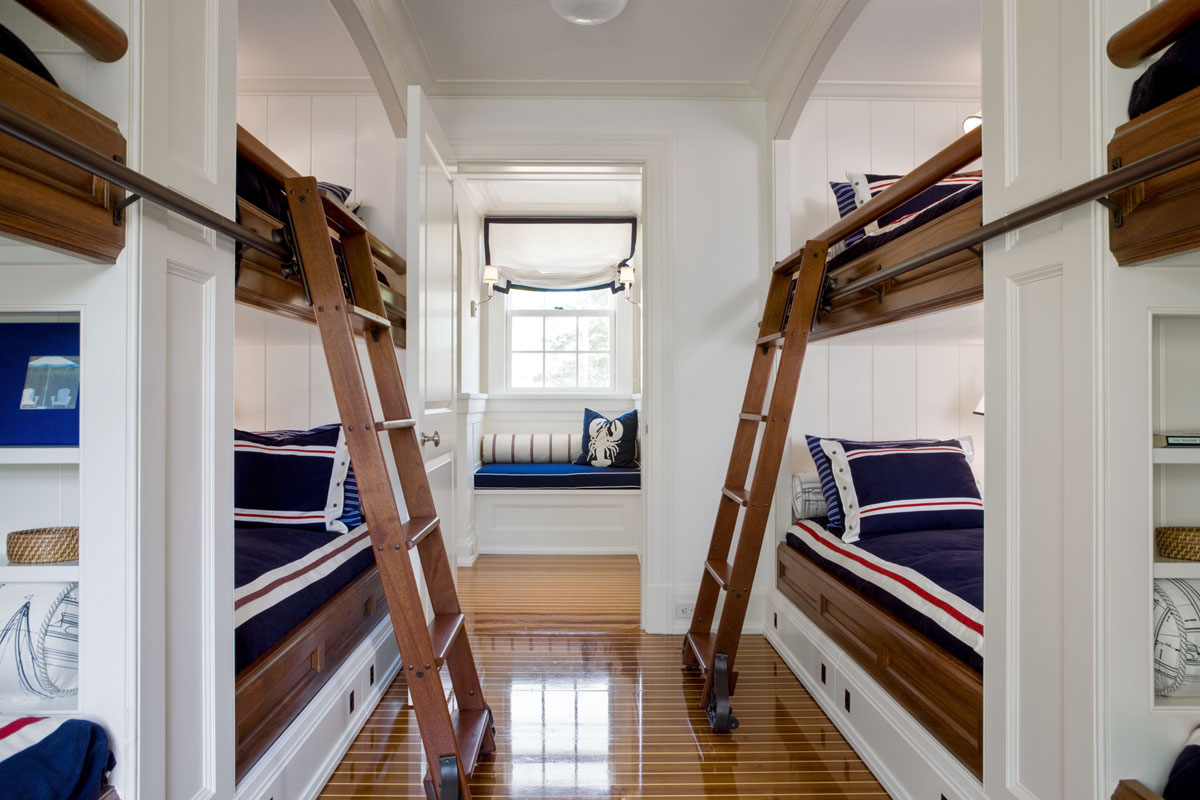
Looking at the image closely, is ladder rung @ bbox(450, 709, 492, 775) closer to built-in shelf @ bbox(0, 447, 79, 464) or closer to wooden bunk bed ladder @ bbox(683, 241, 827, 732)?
wooden bunk bed ladder @ bbox(683, 241, 827, 732)

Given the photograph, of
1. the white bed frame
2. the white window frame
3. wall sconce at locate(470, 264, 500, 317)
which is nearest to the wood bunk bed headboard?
the white bed frame

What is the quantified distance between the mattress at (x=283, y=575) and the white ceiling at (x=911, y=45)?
9.15 ft

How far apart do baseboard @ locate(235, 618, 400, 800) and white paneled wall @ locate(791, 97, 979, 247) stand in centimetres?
274

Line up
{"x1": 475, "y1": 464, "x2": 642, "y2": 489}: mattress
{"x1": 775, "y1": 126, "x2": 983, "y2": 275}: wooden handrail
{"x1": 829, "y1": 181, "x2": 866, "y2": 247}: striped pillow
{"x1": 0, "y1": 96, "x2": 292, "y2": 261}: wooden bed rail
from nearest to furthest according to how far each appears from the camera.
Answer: {"x1": 0, "y1": 96, "x2": 292, "y2": 261}: wooden bed rail, {"x1": 775, "y1": 126, "x2": 983, "y2": 275}: wooden handrail, {"x1": 829, "y1": 181, "x2": 866, "y2": 247}: striped pillow, {"x1": 475, "y1": 464, "x2": 642, "y2": 489}: mattress

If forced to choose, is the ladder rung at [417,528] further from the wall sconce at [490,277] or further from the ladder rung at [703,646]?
the wall sconce at [490,277]

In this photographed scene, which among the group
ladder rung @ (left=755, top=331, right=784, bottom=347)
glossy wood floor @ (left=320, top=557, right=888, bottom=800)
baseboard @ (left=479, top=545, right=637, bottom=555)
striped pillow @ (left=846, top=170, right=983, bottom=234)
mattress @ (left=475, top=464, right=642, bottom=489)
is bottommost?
glossy wood floor @ (left=320, top=557, right=888, bottom=800)

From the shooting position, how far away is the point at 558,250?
5.70 meters

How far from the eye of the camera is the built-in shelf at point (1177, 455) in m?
1.11

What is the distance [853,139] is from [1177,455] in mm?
2719

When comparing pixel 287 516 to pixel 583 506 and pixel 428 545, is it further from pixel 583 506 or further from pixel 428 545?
pixel 583 506

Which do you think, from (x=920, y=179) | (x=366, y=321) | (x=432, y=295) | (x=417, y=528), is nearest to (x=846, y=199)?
(x=920, y=179)

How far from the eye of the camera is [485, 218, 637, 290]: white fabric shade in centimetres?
559

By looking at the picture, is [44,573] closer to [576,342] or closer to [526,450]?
[526,450]

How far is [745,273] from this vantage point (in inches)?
132
